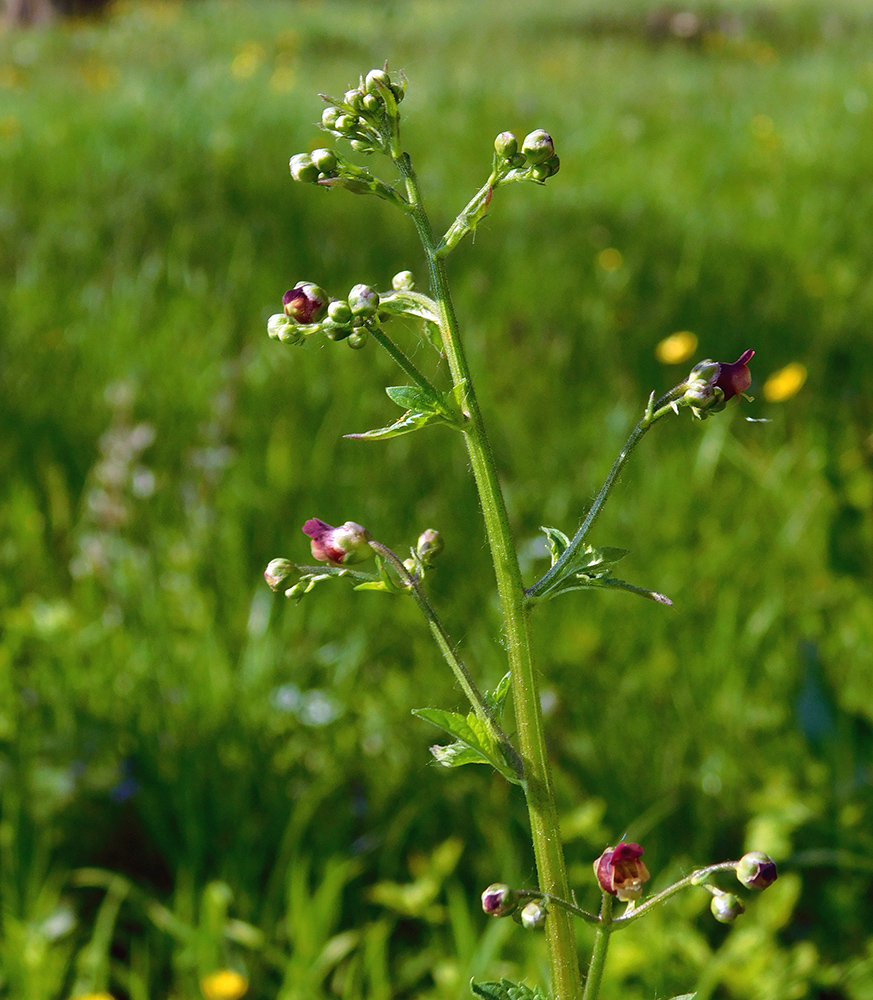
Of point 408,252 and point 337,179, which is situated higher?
point 337,179

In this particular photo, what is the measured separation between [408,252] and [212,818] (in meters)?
2.28

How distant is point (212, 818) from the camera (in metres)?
1.56

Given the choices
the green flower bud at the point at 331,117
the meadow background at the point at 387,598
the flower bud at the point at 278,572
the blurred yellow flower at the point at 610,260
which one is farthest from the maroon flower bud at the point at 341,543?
the blurred yellow flower at the point at 610,260

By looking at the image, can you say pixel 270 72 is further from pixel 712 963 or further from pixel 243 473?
pixel 712 963

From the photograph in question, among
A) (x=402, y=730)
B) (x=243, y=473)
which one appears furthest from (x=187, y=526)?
(x=402, y=730)

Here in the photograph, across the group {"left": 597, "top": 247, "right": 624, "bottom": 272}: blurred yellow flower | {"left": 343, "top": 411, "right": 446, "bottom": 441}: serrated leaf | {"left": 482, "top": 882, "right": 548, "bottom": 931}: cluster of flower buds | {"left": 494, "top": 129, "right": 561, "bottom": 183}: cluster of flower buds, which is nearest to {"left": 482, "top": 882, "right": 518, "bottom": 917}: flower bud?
{"left": 482, "top": 882, "right": 548, "bottom": 931}: cluster of flower buds

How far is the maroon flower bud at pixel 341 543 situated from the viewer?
0.63m

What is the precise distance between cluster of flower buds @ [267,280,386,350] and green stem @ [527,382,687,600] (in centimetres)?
15

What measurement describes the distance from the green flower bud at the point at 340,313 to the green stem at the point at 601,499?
0.53 ft

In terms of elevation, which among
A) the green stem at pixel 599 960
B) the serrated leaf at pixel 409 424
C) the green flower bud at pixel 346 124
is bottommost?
the green stem at pixel 599 960

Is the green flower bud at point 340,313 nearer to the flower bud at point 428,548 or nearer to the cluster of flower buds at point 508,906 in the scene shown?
the flower bud at point 428,548

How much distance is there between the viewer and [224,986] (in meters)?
1.29

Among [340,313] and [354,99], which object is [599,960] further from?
[354,99]

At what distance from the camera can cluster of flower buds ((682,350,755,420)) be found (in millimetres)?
606
